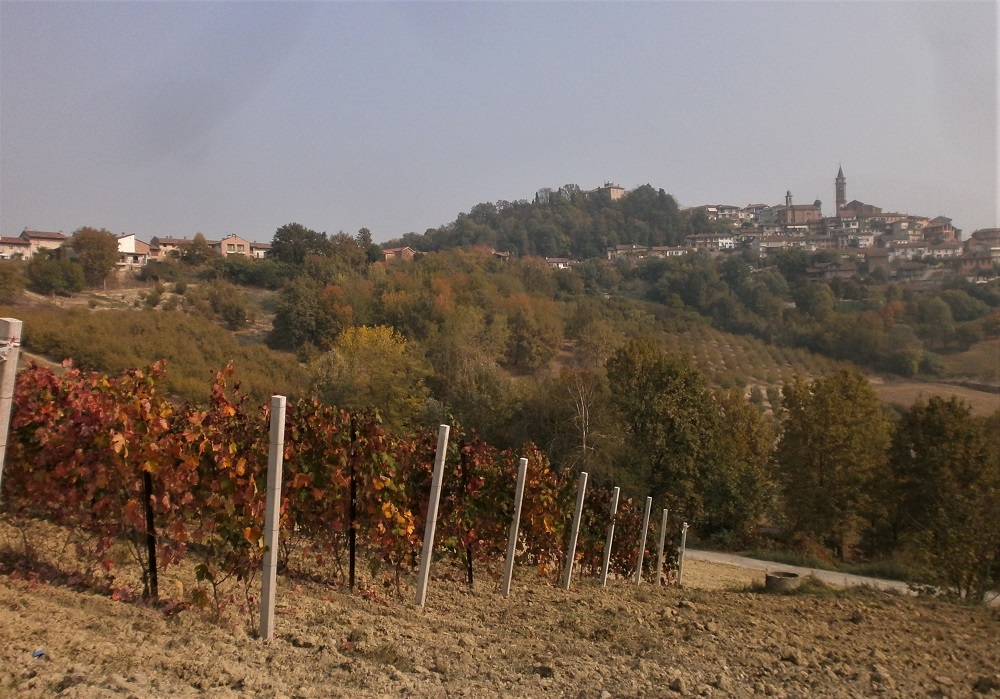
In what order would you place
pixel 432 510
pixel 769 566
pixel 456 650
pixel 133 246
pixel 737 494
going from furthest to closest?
1. pixel 133 246
2. pixel 737 494
3. pixel 769 566
4. pixel 432 510
5. pixel 456 650

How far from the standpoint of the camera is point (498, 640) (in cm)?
473

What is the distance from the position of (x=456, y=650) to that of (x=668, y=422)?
2584 centimetres

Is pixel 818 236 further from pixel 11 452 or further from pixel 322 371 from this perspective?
pixel 11 452

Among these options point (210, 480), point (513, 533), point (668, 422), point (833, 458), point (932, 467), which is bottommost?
point (833, 458)

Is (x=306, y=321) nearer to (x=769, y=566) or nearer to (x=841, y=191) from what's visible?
(x=769, y=566)

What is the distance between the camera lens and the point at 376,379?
35.3 m

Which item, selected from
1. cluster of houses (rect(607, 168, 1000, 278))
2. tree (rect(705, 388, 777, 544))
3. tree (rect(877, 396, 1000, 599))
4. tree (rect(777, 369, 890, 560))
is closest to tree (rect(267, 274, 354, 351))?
tree (rect(705, 388, 777, 544))

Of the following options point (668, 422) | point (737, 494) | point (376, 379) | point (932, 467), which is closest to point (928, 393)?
point (668, 422)

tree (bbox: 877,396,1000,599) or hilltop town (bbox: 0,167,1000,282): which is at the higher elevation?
hilltop town (bbox: 0,167,1000,282)

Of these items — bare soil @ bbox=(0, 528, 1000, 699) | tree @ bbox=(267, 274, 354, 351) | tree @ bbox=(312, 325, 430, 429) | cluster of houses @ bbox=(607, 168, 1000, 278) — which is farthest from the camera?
cluster of houses @ bbox=(607, 168, 1000, 278)

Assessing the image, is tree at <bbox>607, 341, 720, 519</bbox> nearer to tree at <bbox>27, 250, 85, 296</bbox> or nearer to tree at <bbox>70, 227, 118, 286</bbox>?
tree at <bbox>27, 250, 85, 296</bbox>

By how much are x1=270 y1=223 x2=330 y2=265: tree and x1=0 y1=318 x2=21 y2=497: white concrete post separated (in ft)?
227

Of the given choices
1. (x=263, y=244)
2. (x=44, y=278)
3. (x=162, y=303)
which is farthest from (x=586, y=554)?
(x=263, y=244)

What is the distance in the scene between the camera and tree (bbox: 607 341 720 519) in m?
28.4
